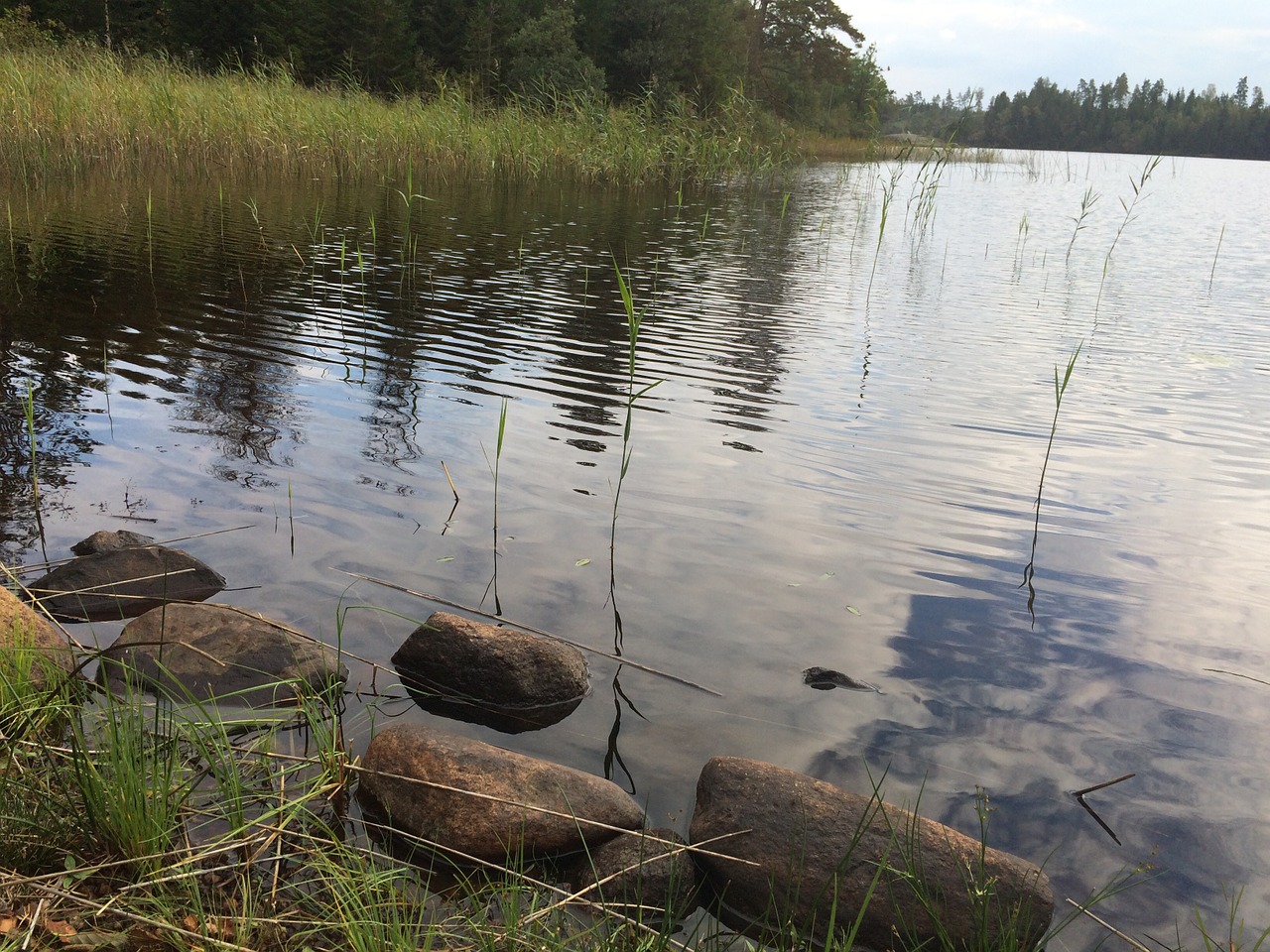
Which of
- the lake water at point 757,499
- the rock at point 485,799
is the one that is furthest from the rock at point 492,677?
the rock at point 485,799

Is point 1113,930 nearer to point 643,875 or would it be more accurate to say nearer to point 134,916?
point 643,875

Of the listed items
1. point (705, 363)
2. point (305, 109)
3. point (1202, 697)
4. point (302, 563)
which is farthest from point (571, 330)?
point (305, 109)

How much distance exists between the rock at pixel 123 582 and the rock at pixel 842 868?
218cm

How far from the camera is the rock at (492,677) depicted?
10.1 feet

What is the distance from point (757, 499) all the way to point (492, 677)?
6.77ft

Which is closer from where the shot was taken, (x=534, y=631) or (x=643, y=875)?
(x=643, y=875)

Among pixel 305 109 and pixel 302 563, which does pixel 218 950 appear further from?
pixel 305 109

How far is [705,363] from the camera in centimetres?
745

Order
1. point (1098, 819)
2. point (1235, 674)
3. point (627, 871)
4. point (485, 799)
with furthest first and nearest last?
point (1235, 674), point (1098, 819), point (485, 799), point (627, 871)

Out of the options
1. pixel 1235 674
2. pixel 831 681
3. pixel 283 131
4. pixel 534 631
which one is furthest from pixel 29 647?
pixel 283 131

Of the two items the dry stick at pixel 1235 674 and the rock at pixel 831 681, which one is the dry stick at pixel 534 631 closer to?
the rock at pixel 831 681

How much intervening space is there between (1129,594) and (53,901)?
12.5 ft

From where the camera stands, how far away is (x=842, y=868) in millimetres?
2285

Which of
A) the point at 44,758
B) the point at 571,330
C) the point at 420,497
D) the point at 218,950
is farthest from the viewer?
the point at 571,330
